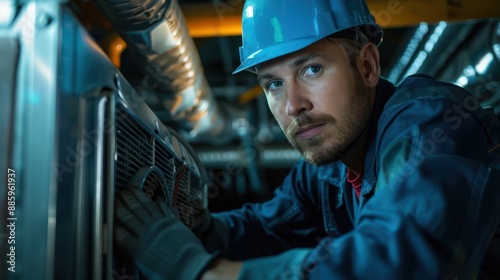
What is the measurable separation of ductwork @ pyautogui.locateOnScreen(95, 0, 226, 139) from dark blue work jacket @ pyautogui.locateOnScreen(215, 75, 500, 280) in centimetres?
70

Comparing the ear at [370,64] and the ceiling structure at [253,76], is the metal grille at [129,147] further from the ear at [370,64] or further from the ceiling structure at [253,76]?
the ear at [370,64]

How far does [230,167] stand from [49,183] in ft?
9.23

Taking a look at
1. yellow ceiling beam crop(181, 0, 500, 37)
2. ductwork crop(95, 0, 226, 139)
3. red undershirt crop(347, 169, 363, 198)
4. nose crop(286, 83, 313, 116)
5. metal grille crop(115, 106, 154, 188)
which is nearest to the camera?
metal grille crop(115, 106, 154, 188)

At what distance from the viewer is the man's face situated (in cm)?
114

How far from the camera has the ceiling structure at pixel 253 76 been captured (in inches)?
61.6

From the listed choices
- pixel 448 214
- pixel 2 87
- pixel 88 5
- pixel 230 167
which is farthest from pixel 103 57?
pixel 230 167

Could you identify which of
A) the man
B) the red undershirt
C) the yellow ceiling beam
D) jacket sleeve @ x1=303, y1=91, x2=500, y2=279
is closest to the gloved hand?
the man

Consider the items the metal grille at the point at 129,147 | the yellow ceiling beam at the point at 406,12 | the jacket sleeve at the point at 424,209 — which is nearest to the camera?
the jacket sleeve at the point at 424,209

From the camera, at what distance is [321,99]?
1142 mm

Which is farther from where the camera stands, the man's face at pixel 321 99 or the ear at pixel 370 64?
the ear at pixel 370 64

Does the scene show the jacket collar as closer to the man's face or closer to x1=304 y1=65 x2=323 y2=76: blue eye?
the man's face

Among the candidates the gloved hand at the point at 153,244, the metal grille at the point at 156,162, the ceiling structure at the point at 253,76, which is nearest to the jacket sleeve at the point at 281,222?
the metal grille at the point at 156,162

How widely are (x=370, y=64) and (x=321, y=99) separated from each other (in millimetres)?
230

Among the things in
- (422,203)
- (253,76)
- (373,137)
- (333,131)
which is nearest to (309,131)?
(333,131)
